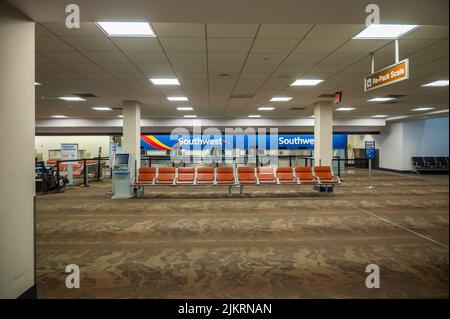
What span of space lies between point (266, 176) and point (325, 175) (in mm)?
1973

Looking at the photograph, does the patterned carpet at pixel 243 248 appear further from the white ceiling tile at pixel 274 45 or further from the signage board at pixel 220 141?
the signage board at pixel 220 141

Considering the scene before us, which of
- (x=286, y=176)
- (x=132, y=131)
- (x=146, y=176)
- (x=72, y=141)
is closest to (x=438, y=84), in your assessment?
(x=286, y=176)

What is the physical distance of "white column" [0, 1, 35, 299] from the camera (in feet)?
8.59

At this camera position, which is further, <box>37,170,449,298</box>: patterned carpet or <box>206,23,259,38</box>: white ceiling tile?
<box>206,23,259,38</box>: white ceiling tile

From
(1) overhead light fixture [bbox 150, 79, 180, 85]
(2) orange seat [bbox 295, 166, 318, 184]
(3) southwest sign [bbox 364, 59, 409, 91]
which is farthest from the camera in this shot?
(2) orange seat [bbox 295, 166, 318, 184]

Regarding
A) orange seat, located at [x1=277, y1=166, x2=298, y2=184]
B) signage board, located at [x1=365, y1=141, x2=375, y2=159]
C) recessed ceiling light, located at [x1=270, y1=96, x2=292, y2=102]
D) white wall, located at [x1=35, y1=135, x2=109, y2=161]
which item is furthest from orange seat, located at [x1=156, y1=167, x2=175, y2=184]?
white wall, located at [x1=35, y1=135, x2=109, y2=161]

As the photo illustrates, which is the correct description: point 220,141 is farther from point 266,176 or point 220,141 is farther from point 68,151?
point 68,151

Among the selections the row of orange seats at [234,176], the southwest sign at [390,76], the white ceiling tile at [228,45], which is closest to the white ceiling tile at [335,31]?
the southwest sign at [390,76]

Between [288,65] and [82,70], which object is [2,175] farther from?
[288,65]

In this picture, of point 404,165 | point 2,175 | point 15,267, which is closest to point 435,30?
point 2,175

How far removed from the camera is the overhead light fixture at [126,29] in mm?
3982

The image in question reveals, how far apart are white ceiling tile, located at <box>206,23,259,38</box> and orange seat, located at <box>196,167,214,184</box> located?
556 cm

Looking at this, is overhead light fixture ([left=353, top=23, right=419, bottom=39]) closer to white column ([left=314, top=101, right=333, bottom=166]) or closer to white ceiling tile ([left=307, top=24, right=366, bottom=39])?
white ceiling tile ([left=307, top=24, right=366, bottom=39])

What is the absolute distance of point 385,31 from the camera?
4.25 meters
